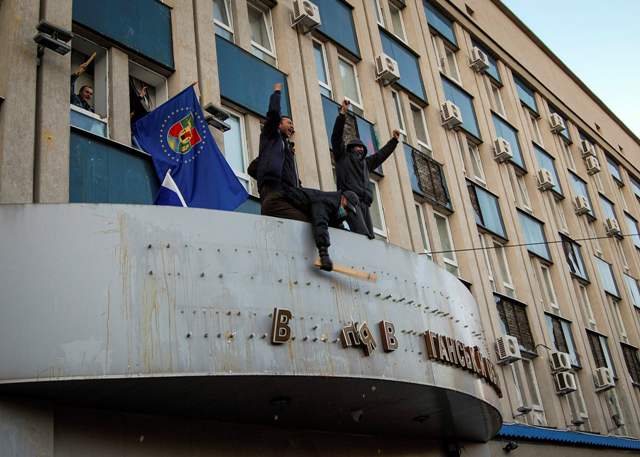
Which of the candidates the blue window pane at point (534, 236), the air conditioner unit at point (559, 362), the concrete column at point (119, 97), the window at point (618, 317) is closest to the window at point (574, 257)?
the blue window pane at point (534, 236)

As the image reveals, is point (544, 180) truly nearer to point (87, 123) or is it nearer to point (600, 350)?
point (600, 350)

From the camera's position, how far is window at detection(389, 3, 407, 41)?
20047 mm

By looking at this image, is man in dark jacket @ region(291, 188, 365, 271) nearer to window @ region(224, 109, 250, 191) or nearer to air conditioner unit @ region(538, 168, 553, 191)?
window @ region(224, 109, 250, 191)

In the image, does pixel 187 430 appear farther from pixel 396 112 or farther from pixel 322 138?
pixel 396 112

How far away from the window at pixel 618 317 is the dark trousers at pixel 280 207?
1816 cm

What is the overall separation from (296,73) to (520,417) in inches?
336

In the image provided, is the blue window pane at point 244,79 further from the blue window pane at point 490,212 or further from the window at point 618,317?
the window at point 618,317

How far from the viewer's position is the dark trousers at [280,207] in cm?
922

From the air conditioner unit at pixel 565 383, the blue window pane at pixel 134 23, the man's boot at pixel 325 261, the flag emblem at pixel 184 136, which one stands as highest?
the blue window pane at pixel 134 23

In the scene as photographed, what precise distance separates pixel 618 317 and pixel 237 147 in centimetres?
1768

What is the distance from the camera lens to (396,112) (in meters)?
17.7

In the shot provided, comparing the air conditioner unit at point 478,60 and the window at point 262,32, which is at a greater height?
the air conditioner unit at point 478,60

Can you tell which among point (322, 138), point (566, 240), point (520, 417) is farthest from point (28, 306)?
point (566, 240)

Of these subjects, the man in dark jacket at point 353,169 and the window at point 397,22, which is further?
the window at point 397,22
